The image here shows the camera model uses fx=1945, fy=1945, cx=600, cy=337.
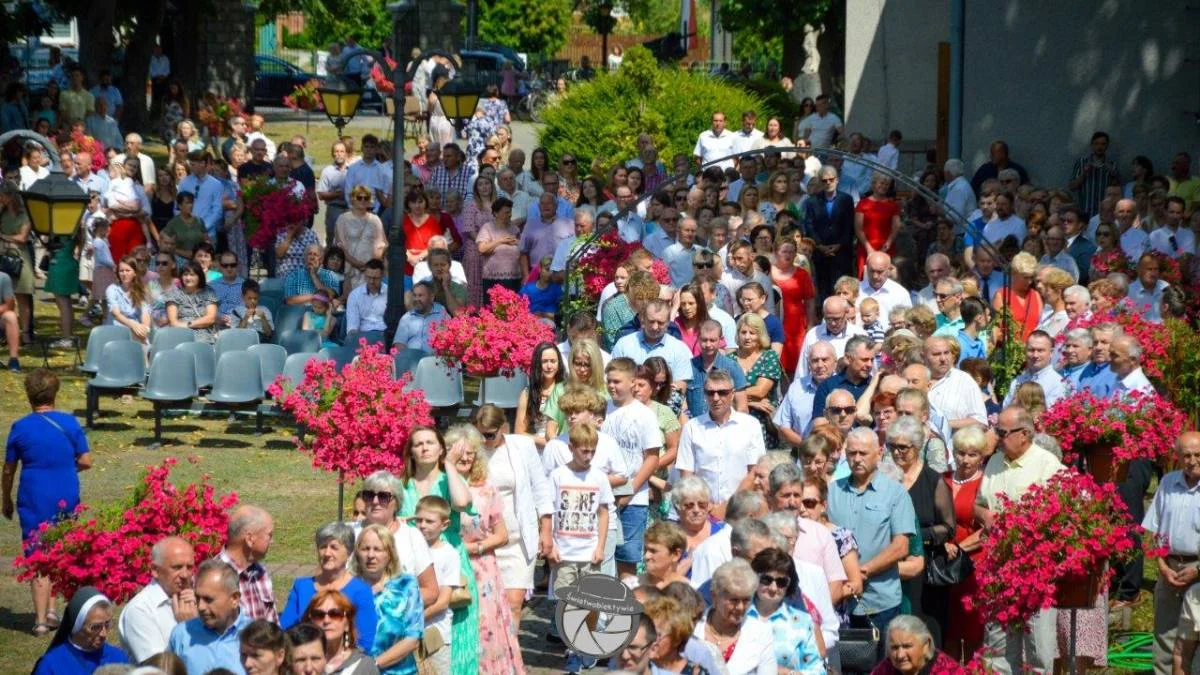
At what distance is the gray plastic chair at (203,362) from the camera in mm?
18234

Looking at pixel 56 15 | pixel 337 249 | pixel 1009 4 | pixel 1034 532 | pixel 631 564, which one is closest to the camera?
pixel 1034 532

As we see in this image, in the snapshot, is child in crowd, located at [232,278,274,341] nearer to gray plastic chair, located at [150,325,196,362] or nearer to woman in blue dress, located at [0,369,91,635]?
gray plastic chair, located at [150,325,196,362]

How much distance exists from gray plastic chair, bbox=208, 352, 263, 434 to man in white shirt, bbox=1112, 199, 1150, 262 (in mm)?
8054

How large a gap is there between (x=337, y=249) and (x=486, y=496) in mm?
9733

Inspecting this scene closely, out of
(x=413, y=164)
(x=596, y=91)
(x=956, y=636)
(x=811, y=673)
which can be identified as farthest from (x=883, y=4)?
(x=811, y=673)

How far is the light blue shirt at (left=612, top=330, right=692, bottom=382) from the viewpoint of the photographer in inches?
539

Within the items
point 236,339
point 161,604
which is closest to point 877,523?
point 161,604

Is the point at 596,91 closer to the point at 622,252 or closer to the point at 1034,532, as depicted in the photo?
the point at 622,252

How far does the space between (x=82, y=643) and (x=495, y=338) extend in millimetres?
6359

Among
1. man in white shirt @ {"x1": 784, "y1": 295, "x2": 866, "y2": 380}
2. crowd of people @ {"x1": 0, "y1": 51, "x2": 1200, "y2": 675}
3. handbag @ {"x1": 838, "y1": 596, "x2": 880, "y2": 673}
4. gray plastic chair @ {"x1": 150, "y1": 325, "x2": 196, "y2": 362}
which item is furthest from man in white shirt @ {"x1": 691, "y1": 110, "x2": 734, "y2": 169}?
handbag @ {"x1": 838, "y1": 596, "x2": 880, "y2": 673}

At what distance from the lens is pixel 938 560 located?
10.8m

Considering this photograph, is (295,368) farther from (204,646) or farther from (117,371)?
(204,646)

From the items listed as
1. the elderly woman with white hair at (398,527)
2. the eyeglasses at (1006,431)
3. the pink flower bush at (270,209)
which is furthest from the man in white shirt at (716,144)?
the elderly woman with white hair at (398,527)

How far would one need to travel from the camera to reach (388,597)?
9.34 m
